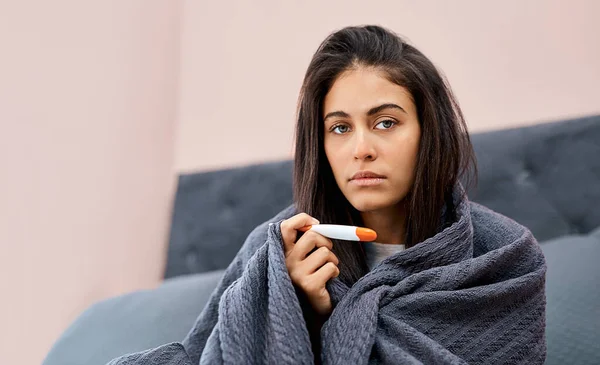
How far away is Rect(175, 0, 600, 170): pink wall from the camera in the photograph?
1.30 m

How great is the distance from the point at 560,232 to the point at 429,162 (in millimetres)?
572

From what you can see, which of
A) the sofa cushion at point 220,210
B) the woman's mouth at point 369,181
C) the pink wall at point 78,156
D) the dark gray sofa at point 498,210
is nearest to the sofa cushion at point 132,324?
the dark gray sofa at point 498,210

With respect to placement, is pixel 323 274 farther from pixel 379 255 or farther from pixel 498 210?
pixel 498 210

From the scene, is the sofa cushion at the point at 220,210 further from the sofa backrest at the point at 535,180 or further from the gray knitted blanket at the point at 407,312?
the gray knitted blanket at the point at 407,312

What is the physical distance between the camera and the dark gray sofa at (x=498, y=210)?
1021mm

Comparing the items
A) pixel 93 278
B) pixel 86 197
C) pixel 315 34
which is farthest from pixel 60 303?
pixel 315 34

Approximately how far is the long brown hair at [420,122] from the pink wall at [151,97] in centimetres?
54

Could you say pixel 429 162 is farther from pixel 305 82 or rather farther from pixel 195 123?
pixel 195 123

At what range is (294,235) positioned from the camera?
75cm

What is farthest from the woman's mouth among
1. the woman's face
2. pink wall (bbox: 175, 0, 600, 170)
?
pink wall (bbox: 175, 0, 600, 170)

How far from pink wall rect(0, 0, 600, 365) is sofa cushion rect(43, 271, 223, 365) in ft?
0.43

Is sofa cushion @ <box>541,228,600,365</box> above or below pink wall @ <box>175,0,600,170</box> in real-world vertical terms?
below

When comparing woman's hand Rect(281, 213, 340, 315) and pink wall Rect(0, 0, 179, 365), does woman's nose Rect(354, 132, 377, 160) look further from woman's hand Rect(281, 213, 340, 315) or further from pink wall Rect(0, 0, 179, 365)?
pink wall Rect(0, 0, 179, 365)

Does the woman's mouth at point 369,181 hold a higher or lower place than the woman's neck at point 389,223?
higher
